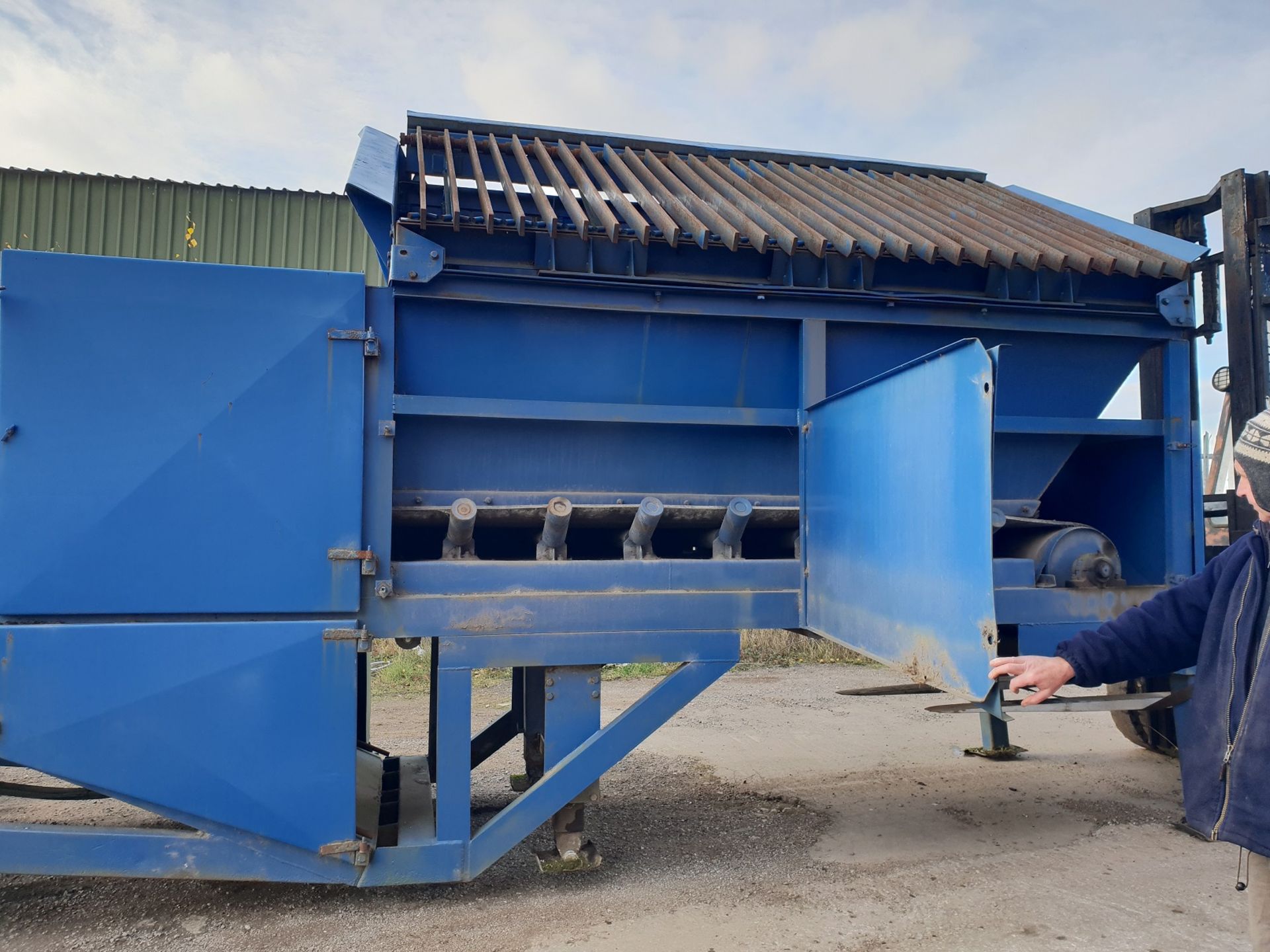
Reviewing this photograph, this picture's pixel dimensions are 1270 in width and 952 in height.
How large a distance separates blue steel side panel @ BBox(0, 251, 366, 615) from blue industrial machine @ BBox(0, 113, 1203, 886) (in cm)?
1

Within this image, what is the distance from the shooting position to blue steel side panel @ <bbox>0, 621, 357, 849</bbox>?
117 inches

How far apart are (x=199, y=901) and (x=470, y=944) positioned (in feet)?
3.91

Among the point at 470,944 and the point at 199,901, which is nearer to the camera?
the point at 470,944

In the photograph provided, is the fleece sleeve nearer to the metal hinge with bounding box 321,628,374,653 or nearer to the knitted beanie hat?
the knitted beanie hat

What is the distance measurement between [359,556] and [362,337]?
0.81 meters

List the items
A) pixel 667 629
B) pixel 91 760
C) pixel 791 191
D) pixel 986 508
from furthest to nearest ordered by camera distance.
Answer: pixel 791 191 → pixel 667 629 → pixel 91 760 → pixel 986 508

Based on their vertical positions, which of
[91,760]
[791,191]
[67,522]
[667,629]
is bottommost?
[91,760]

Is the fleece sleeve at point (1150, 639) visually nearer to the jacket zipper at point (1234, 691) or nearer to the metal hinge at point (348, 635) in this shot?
the jacket zipper at point (1234, 691)

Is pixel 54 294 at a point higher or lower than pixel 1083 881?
higher

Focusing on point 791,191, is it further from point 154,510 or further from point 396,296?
point 154,510

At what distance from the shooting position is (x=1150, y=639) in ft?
7.00

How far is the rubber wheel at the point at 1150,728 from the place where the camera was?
5492 mm

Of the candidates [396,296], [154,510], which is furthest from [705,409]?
[154,510]

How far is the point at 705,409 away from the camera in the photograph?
12.2 ft
